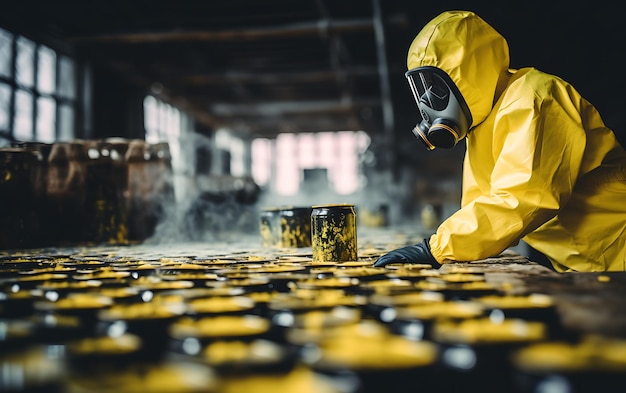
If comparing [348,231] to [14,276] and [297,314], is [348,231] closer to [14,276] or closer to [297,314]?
[297,314]

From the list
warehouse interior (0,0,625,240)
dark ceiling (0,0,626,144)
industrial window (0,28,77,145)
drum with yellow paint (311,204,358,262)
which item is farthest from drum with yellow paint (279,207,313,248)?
industrial window (0,28,77,145)

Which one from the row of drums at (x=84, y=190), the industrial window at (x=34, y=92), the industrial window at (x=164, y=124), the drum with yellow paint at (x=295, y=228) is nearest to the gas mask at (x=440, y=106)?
the drum with yellow paint at (x=295, y=228)

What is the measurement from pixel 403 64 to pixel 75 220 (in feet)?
21.1

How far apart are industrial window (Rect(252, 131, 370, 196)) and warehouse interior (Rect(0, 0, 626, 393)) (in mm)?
4454

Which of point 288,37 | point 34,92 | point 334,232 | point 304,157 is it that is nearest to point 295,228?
point 334,232

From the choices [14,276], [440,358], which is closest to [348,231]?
[440,358]

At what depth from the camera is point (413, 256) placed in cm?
197

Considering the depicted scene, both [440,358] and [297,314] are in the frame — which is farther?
[297,314]

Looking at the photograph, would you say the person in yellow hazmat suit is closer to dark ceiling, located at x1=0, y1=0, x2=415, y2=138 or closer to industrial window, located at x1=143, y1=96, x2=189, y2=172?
dark ceiling, located at x1=0, y1=0, x2=415, y2=138

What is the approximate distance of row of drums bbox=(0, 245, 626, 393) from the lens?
764 mm

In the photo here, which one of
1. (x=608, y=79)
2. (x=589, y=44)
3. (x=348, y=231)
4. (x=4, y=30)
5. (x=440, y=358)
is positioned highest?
(x=4, y=30)

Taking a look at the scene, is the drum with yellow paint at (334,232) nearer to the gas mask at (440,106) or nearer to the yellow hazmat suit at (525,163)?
the yellow hazmat suit at (525,163)

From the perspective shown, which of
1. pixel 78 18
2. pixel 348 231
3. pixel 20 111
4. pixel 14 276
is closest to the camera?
pixel 14 276

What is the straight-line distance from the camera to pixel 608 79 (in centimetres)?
519
